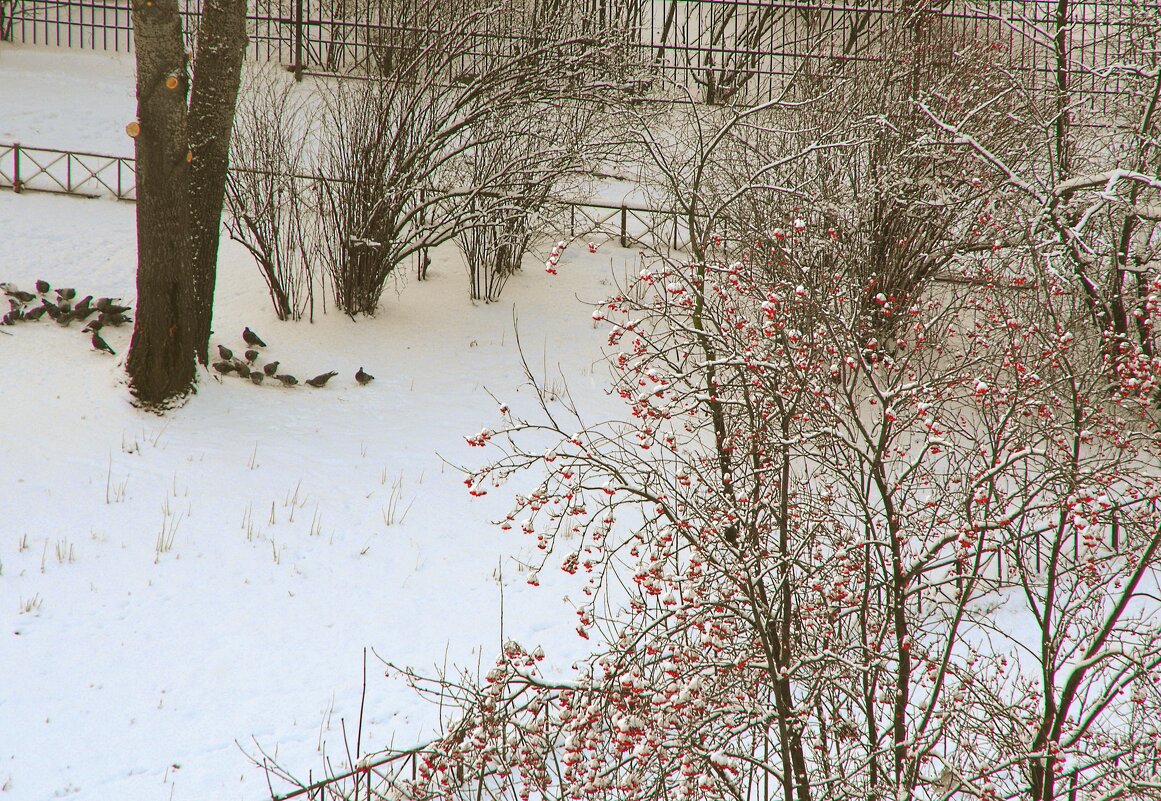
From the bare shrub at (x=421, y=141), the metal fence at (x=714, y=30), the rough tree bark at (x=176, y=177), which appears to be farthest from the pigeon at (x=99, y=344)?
the metal fence at (x=714, y=30)

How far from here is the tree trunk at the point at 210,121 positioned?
9.13 m

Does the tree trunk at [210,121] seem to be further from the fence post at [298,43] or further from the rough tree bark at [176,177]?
the fence post at [298,43]

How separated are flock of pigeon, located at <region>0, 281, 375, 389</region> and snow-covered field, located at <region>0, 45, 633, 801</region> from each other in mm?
150

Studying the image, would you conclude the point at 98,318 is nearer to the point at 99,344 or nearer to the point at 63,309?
the point at 63,309

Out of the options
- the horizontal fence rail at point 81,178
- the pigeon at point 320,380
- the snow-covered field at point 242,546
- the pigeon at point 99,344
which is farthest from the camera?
the horizontal fence rail at point 81,178

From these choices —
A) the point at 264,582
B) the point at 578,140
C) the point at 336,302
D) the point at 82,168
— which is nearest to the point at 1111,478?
the point at 264,582

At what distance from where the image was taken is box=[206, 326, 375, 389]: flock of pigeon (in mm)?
9859

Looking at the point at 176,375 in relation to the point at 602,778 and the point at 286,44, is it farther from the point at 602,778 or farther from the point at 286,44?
the point at 286,44

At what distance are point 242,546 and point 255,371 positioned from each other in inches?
113

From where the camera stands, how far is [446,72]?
11406 mm

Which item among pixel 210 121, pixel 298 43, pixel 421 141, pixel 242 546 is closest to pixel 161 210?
pixel 210 121

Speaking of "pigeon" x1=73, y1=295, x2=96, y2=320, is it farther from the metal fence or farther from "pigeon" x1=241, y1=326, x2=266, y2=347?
the metal fence

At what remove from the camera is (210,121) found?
363 inches

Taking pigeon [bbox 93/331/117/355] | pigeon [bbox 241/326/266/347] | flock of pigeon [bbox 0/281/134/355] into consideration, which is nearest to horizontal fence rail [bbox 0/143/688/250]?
flock of pigeon [bbox 0/281/134/355]
